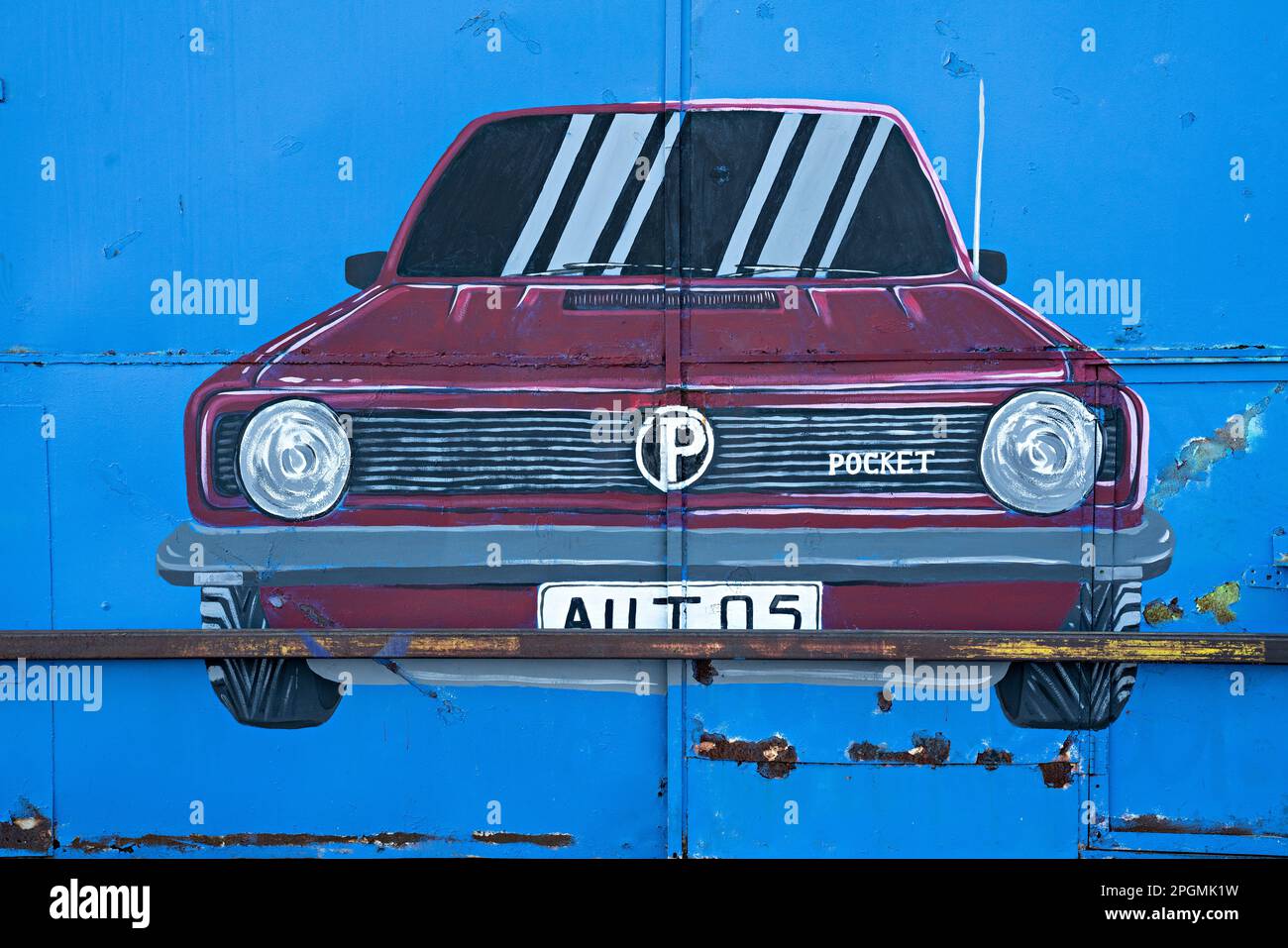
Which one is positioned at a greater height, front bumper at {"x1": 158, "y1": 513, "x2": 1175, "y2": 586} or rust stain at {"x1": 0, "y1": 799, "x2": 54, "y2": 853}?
front bumper at {"x1": 158, "y1": 513, "x2": 1175, "y2": 586}

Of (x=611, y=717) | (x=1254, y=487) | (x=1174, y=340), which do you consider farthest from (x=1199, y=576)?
(x=611, y=717)

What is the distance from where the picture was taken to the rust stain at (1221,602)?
247 cm

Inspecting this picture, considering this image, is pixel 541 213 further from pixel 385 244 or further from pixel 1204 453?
pixel 1204 453

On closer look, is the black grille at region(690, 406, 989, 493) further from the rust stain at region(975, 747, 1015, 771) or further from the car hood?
the rust stain at region(975, 747, 1015, 771)

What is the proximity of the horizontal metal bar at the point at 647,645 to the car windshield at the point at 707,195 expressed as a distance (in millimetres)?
966

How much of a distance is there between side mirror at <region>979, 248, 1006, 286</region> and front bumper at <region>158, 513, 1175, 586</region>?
0.67 metres

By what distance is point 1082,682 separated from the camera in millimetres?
2484

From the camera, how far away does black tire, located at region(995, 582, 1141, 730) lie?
8.12 ft

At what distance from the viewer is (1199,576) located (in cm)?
248

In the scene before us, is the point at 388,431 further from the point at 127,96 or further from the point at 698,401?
the point at 127,96

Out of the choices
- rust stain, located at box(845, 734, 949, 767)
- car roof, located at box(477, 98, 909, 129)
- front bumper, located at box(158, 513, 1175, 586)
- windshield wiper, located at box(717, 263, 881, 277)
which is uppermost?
car roof, located at box(477, 98, 909, 129)

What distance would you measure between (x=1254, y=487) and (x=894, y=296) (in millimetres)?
1064

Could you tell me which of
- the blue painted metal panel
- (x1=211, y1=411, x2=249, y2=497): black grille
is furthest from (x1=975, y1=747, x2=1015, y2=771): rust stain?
(x1=211, y1=411, x2=249, y2=497): black grille

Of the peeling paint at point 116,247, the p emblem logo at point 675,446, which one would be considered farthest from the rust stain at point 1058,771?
the peeling paint at point 116,247
